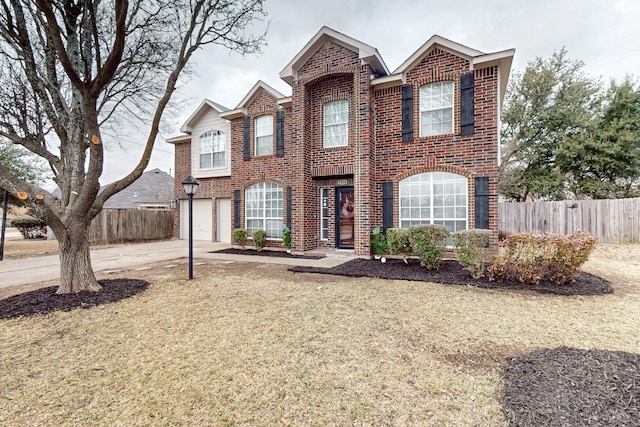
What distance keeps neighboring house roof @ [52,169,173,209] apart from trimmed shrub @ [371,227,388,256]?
74.5 feet

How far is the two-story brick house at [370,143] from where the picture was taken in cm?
802

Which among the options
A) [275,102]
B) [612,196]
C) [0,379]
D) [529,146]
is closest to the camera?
[0,379]

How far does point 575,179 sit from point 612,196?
5.87ft

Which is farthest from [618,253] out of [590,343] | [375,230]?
[590,343]

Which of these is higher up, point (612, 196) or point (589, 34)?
point (589, 34)

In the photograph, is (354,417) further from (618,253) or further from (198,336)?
(618,253)

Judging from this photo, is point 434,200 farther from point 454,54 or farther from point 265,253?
point 265,253

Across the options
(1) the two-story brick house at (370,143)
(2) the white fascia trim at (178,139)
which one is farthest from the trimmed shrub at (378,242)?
(2) the white fascia trim at (178,139)

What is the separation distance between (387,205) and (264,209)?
4865mm

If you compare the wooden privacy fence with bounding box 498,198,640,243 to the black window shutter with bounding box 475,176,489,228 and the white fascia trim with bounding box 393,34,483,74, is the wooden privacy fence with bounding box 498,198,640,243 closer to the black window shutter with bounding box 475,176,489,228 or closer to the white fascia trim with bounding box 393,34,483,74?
the black window shutter with bounding box 475,176,489,228

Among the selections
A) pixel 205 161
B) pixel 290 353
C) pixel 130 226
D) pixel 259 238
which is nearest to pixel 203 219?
pixel 205 161

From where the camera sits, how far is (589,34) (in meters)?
13.4

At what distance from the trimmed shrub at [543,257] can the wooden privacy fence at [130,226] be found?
15.6 metres

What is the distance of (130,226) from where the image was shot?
47.8 ft
